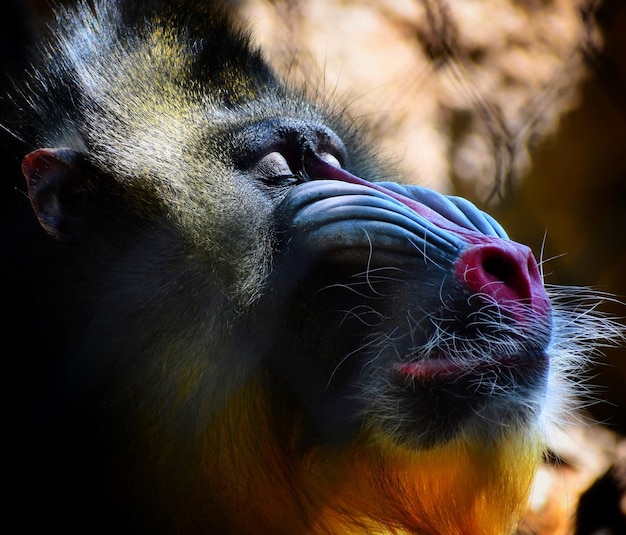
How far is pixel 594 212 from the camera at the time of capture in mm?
5512

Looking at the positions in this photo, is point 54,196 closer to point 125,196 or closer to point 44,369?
point 125,196

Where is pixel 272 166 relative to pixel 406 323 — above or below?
above

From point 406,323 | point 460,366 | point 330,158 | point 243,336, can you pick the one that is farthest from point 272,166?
point 460,366

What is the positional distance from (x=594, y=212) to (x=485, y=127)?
1.18 metres

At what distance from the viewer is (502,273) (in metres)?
1.90

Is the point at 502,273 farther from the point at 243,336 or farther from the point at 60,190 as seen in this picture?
the point at 60,190

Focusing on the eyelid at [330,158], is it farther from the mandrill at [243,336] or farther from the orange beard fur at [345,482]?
the orange beard fur at [345,482]

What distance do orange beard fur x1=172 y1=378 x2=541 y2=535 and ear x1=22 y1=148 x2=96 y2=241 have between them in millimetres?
593

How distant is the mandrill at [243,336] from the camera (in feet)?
6.26

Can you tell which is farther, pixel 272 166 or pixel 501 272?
pixel 272 166

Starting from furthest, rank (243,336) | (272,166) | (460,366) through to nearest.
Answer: (272,166) → (243,336) → (460,366)

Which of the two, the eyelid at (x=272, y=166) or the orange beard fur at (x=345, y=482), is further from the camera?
the eyelid at (x=272, y=166)

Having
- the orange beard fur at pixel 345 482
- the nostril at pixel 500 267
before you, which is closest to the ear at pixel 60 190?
the orange beard fur at pixel 345 482

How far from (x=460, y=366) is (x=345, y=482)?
1.38ft
